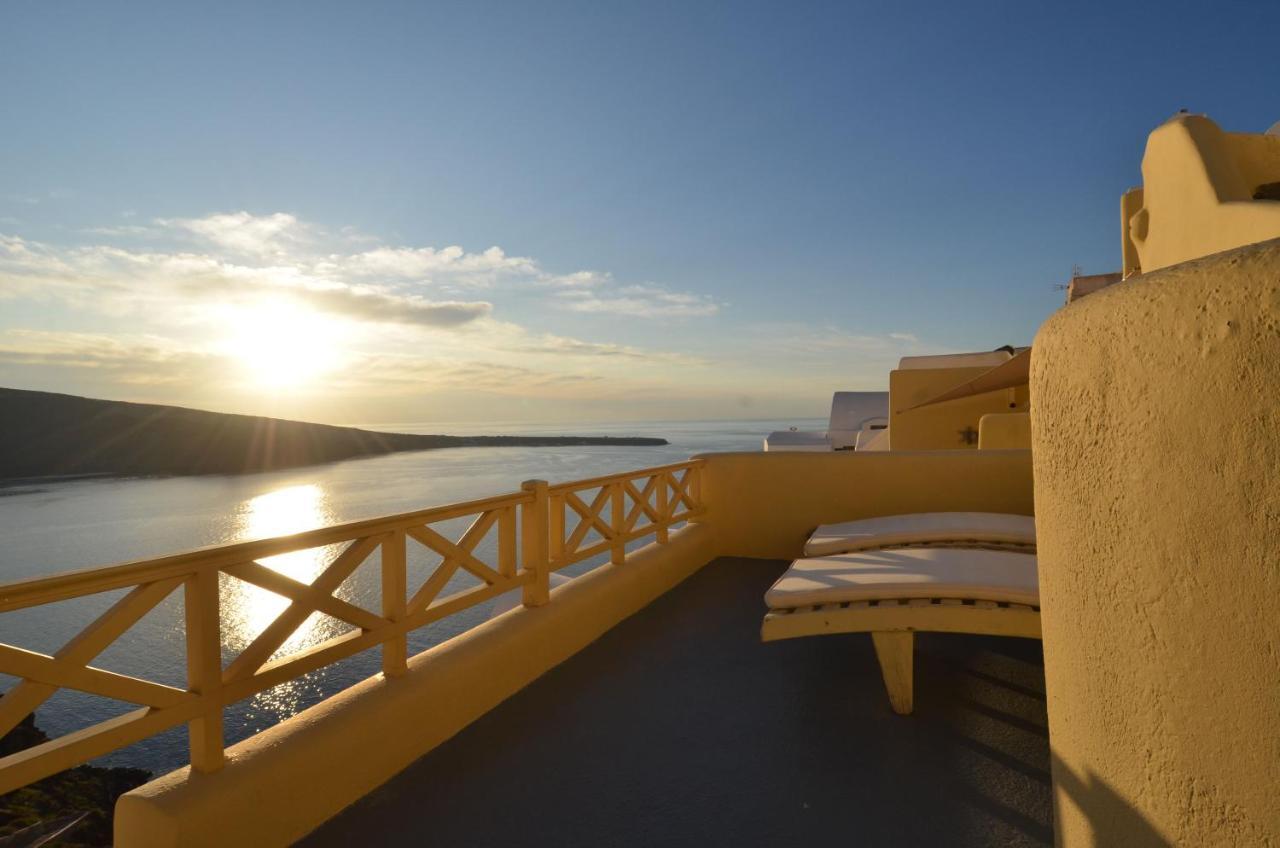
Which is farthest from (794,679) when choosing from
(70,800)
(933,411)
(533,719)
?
(933,411)

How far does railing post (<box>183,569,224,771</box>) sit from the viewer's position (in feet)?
7.34

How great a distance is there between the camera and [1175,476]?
1.32 metres

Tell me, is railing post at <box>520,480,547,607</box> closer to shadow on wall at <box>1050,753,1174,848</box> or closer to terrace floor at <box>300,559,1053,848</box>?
terrace floor at <box>300,559,1053,848</box>

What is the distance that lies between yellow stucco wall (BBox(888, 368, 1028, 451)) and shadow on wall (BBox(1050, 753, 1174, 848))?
13065mm

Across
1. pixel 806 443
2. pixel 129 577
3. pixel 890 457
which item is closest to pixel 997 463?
pixel 890 457

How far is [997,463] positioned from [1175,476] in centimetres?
569

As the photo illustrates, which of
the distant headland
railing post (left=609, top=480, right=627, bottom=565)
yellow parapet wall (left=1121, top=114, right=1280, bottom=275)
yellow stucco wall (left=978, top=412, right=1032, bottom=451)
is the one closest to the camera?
railing post (left=609, top=480, right=627, bottom=565)

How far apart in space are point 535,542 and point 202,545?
2.04 metres

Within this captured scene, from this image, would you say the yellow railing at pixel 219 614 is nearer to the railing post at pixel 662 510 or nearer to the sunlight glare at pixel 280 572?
the sunlight glare at pixel 280 572

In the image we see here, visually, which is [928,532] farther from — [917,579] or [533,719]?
[533,719]

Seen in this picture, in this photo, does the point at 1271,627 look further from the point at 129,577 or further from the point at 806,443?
the point at 806,443

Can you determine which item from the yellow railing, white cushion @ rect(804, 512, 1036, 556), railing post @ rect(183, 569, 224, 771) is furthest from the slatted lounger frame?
railing post @ rect(183, 569, 224, 771)

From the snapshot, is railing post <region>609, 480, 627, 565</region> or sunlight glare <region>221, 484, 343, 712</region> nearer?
railing post <region>609, 480, 627, 565</region>

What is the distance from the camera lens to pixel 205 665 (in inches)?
89.1
